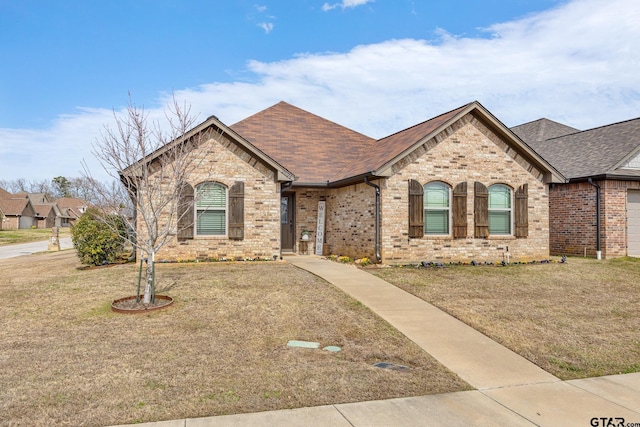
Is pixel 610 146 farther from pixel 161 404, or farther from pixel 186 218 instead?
pixel 161 404

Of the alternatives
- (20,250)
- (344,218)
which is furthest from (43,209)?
(344,218)

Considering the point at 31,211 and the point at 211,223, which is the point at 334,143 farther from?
the point at 31,211

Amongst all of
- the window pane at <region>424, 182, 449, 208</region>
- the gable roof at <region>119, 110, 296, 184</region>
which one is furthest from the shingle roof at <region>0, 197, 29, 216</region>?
the window pane at <region>424, 182, 449, 208</region>

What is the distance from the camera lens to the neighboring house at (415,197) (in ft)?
45.6

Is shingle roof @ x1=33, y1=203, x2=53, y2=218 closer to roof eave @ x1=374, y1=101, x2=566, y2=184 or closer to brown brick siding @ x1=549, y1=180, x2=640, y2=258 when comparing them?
roof eave @ x1=374, y1=101, x2=566, y2=184

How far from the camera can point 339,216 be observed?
54.9 feet

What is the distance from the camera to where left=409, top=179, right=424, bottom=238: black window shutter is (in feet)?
45.6

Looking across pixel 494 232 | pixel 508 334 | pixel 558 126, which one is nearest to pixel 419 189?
pixel 494 232

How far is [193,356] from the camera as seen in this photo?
234 inches

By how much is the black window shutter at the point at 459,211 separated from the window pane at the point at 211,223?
7422mm

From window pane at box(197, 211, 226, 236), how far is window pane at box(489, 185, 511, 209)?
29.2 feet

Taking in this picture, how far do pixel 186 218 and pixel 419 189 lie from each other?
7.34 metres

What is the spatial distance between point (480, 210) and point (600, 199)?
17.2ft

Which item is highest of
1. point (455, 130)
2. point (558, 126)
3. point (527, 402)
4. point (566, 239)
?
point (558, 126)
